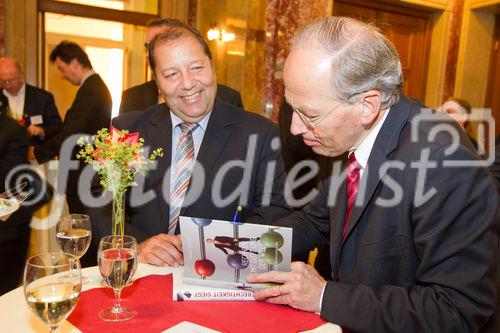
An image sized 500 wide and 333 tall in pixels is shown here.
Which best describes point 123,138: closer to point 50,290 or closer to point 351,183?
point 50,290

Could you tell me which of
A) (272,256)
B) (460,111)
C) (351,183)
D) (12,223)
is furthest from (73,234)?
(460,111)

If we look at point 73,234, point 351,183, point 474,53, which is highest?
point 474,53

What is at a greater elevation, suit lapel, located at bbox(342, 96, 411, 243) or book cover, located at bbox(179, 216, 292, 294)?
suit lapel, located at bbox(342, 96, 411, 243)

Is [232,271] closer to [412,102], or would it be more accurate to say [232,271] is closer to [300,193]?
[412,102]

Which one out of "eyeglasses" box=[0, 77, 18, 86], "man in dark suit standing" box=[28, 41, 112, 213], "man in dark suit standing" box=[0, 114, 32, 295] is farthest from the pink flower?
"eyeglasses" box=[0, 77, 18, 86]

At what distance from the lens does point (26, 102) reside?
471 centimetres

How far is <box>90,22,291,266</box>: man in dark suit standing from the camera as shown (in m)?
1.93

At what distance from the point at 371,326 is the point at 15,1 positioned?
583 centimetres

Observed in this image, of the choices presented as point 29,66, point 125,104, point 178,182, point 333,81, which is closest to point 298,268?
point 333,81

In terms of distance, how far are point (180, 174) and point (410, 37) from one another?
4.99 m

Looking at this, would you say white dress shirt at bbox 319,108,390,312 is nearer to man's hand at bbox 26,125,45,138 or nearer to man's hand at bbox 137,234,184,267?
man's hand at bbox 137,234,184,267

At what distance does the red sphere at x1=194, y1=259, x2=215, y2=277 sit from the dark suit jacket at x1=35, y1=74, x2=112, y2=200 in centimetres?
292

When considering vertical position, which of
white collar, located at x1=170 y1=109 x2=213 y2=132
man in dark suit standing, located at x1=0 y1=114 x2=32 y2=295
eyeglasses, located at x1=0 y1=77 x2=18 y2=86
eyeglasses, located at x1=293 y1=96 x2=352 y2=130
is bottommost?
man in dark suit standing, located at x1=0 y1=114 x2=32 y2=295

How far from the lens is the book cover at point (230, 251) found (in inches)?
49.1
